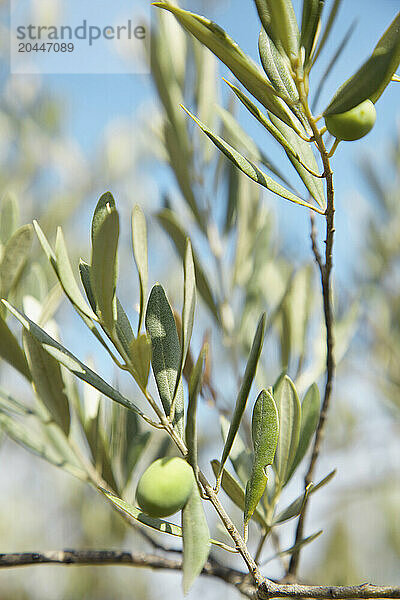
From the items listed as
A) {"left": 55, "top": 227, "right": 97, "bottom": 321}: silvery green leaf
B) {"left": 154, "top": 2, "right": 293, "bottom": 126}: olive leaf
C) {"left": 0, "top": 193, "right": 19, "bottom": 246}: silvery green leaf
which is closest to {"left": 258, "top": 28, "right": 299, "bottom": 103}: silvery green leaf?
{"left": 154, "top": 2, "right": 293, "bottom": 126}: olive leaf

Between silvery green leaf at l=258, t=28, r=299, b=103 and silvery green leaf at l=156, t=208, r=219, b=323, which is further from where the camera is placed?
silvery green leaf at l=156, t=208, r=219, b=323

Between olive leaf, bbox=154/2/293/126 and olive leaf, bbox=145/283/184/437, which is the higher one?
olive leaf, bbox=154/2/293/126

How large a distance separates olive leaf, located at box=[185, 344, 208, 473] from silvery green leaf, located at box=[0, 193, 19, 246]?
0.71 feet

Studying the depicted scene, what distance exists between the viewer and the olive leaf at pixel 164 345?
0.28 metres

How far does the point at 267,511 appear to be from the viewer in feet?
1.12

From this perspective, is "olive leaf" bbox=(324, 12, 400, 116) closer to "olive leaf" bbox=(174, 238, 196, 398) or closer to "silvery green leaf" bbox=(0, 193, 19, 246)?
"olive leaf" bbox=(174, 238, 196, 398)

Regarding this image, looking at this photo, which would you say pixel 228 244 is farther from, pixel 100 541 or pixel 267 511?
pixel 100 541

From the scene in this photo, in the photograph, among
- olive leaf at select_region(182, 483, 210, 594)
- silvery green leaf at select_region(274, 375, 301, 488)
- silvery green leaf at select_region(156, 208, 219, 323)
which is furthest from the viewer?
silvery green leaf at select_region(156, 208, 219, 323)

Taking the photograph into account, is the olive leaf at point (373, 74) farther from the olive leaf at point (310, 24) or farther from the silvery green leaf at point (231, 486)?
the silvery green leaf at point (231, 486)

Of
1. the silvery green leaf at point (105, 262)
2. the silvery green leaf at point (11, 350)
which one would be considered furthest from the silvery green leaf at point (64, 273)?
the silvery green leaf at point (11, 350)

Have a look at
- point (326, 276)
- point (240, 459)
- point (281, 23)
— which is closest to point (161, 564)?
point (240, 459)

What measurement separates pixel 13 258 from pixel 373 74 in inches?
9.2

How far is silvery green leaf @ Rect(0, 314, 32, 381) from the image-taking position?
359mm

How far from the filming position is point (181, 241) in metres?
0.46
